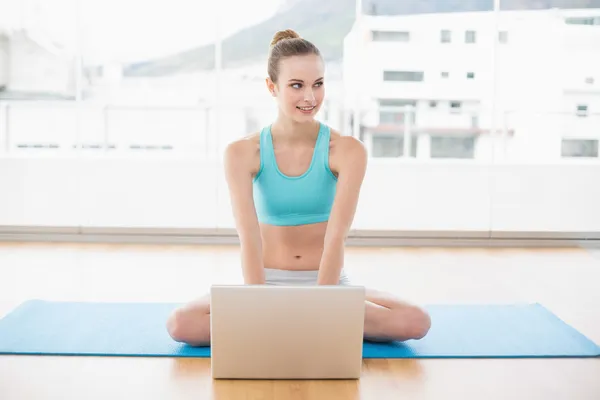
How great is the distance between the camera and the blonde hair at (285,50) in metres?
2.46

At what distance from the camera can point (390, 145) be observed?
17.3ft

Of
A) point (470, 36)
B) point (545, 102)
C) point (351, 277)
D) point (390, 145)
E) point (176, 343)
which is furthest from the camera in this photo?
point (390, 145)

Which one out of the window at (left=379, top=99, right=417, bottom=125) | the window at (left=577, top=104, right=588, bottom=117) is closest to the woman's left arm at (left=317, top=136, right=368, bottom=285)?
the window at (left=379, top=99, right=417, bottom=125)

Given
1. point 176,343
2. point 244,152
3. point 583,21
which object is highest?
point 583,21

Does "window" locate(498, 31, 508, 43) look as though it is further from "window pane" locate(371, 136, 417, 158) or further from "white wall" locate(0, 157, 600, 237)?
"window pane" locate(371, 136, 417, 158)

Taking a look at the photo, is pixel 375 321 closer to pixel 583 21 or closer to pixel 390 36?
pixel 390 36

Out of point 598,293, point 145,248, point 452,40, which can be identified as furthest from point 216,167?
point 598,293

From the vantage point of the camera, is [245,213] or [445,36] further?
[445,36]

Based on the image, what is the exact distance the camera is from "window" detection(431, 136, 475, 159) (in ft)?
17.6

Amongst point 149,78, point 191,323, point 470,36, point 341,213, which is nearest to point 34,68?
point 149,78

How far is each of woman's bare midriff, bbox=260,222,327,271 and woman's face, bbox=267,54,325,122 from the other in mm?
373

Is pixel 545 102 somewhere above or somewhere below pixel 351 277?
above

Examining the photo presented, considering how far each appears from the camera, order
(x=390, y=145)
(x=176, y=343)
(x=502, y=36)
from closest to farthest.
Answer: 1. (x=176, y=343)
2. (x=502, y=36)
3. (x=390, y=145)

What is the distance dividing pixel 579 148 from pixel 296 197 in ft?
10.1
